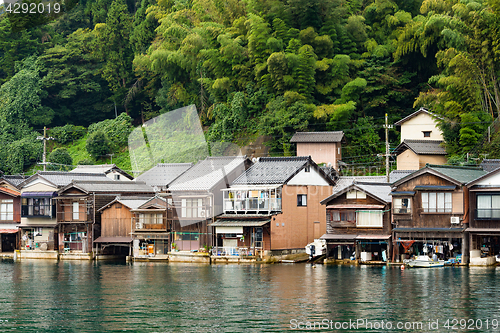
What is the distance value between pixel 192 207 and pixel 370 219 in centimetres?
1114

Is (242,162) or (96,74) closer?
(242,162)

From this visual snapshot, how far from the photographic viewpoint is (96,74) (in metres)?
73.3

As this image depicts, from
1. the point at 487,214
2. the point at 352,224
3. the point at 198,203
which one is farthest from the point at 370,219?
the point at 198,203

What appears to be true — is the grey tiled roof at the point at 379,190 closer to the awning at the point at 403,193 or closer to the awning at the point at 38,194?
the awning at the point at 403,193

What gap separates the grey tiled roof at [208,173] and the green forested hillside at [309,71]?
880cm

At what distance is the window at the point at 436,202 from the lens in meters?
35.6

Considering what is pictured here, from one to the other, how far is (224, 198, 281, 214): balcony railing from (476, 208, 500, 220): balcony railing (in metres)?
11.5

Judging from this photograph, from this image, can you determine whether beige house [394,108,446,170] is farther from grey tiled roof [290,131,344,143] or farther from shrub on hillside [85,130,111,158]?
shrub on hillside [85,130,111,158]

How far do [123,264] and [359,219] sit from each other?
14.4m

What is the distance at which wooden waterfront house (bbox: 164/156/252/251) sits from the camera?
41781 millimetres

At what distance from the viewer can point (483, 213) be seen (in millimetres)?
34688

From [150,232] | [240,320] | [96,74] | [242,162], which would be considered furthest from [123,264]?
[96,74]

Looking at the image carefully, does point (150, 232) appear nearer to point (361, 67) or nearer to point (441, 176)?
point (441, 176)

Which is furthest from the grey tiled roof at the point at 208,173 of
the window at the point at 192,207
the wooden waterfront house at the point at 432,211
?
the wooden waterfront house at the point at 432,211
